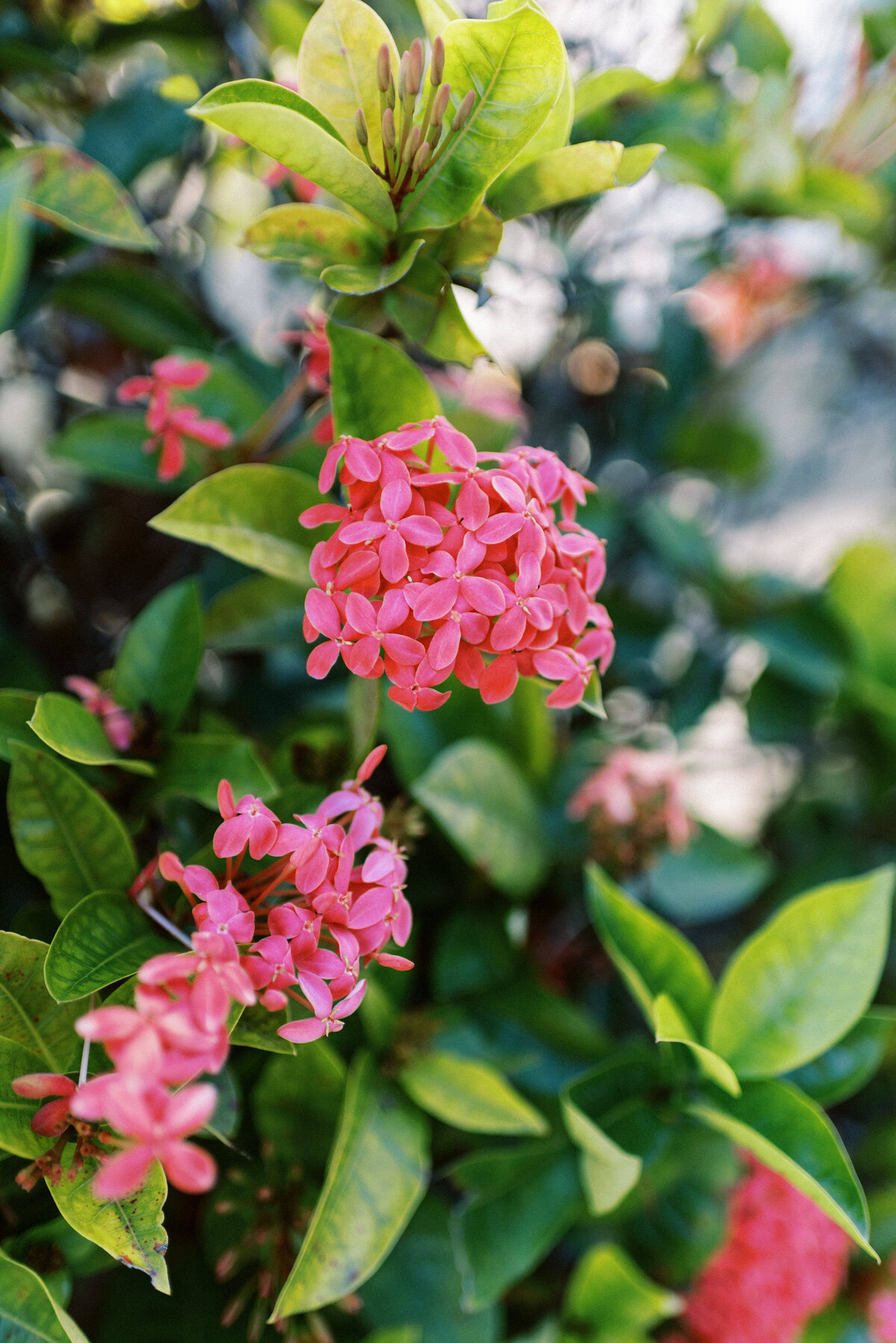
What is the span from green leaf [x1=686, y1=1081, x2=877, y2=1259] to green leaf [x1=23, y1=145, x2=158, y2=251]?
64cm

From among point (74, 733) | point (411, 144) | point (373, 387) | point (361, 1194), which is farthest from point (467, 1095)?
point (411, 144)

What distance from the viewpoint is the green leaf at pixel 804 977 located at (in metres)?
0.56

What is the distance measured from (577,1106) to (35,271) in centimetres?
72

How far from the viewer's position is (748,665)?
3.34 feet

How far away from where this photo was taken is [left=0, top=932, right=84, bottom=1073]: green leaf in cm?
39

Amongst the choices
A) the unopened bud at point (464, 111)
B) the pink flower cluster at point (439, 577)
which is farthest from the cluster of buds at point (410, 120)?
the pink flower cluster at point (439, 577)

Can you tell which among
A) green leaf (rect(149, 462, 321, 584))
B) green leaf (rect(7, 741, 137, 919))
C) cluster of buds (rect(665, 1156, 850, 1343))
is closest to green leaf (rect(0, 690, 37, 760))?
green leaf (rect(7, 741, 137, 919))

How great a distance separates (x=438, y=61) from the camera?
0.38m

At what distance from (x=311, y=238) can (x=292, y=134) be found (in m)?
0.07

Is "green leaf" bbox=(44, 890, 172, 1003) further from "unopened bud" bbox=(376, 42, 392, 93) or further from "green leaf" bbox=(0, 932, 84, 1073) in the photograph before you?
"unopened bud" bbox=(376, 42, 392, 93)

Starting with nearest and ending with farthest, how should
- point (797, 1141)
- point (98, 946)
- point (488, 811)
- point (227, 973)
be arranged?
1. point (227, 973)
2. point (98, 946)
3. point (797, 1141)
4. point (488, 811)

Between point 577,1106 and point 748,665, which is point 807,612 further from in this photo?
point 577,1106

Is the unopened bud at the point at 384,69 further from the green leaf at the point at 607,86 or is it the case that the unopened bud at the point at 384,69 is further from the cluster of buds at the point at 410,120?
the green leaf at the point at 607,86

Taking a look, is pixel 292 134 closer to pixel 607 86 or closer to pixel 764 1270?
pixel 607 86
